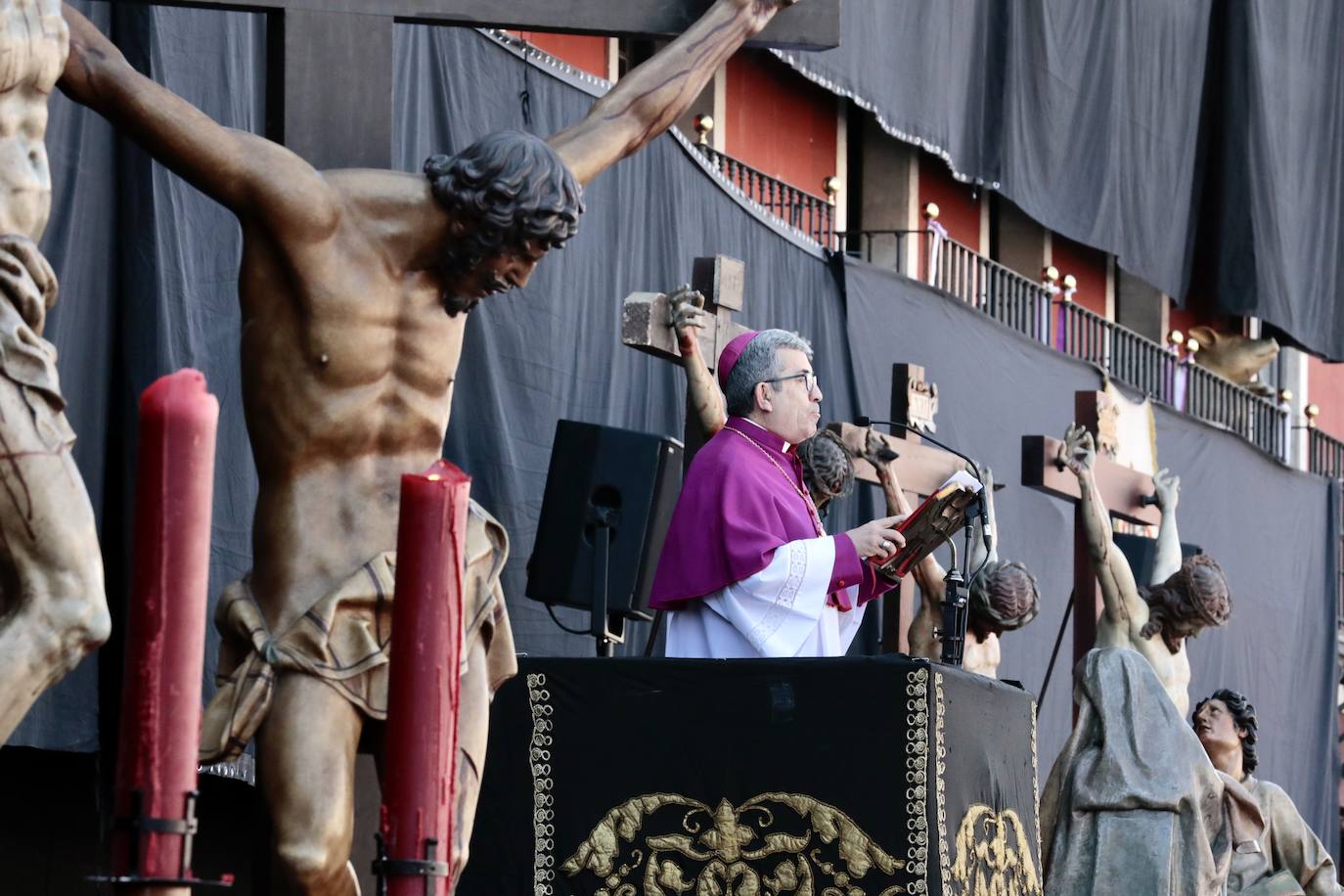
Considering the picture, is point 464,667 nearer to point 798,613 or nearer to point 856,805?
point 856,805

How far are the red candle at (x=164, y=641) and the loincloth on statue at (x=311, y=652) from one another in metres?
2.25

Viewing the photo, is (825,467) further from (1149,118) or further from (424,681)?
(1149,118)

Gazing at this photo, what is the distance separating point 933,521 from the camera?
18.7 ft

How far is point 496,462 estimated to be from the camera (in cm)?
906

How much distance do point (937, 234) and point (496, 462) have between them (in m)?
7.46

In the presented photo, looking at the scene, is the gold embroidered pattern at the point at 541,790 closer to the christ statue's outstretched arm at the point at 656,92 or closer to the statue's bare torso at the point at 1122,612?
the christ statue's outstretched arm at the point at 656,92

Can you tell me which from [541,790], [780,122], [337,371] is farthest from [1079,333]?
[337,371]

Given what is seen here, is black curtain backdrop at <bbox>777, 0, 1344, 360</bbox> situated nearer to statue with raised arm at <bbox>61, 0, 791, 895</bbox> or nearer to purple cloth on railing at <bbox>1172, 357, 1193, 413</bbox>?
purple cloth on railing at <bbox>1172, 357, 1193, 413</bbox>

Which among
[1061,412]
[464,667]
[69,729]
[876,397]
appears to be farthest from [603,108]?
[1061,412]

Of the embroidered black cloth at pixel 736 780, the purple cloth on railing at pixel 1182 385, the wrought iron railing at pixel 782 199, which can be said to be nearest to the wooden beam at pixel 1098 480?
the wrought iron railing at pixel 782 199

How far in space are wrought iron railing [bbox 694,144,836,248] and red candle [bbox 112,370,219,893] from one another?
11483mm

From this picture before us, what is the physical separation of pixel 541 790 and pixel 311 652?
1287mm

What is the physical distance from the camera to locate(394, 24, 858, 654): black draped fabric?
8.86m

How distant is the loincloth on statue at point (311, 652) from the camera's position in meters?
4.07
